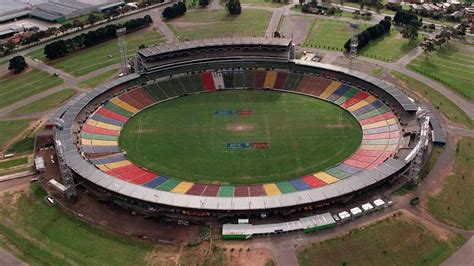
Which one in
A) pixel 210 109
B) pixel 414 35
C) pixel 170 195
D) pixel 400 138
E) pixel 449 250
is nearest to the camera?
pixel 449 250

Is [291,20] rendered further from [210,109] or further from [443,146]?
[443,146]

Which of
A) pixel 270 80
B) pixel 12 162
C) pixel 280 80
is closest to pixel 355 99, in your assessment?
pixel 280 80

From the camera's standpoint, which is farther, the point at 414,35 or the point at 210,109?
the point at 414,35

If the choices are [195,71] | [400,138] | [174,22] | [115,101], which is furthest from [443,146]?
[174,22]

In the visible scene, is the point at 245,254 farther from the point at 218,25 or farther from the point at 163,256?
the point at 218,25

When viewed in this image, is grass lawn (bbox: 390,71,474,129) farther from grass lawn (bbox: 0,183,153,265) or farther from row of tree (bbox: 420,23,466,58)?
grass lawn (bbox: 0,183,153,265)

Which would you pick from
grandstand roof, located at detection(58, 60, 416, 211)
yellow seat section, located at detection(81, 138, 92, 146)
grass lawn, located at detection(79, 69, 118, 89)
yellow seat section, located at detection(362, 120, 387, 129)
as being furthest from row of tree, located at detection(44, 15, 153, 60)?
yellow seat section, located at detection(362, 120, 387, 129)
